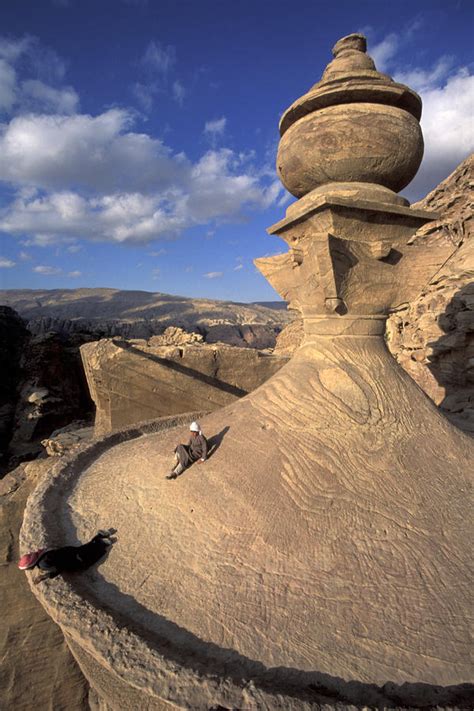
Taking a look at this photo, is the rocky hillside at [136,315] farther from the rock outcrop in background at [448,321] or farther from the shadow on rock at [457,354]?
the shadow on rock at [457,354]

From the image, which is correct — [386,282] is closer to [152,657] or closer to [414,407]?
[414,407]

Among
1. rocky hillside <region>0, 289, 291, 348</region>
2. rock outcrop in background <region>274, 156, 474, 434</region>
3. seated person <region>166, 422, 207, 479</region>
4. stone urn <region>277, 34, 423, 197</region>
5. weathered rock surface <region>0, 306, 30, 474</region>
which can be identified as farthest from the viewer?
rocky hillside <region>0, 289, 291, 348</region>

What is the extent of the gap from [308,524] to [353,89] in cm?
276

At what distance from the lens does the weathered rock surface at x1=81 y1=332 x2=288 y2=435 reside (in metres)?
3.90

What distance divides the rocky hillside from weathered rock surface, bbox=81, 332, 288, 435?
9.20m

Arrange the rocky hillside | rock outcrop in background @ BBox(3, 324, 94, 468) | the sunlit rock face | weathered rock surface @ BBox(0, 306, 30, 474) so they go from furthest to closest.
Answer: the rocky hillside < weathered rock surface @ BBox(0, 306, 30, 474) < rock outcrop in background @ BBox(3, 324, 94, 468) < the sunlit rock face

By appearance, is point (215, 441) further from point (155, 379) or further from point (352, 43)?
point (352, 43)

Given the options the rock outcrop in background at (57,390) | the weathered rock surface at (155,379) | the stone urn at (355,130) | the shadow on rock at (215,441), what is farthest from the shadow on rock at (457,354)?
the shadow on rock at (215,441)

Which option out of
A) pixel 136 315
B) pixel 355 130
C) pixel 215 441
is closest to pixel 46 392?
pixel 215 441

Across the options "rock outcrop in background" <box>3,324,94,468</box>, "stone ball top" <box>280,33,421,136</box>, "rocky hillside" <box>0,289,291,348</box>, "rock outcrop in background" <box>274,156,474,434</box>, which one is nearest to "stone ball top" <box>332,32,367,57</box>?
"stone ball top" <box>280,33,421,136</box>

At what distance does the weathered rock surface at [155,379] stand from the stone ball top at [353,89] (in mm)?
2637

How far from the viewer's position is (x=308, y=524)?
1811 millimetres

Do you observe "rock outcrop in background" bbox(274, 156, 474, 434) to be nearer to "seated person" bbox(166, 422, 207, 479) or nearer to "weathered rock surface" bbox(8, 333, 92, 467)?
"seated person" bbox(166, 422, 207, 479)

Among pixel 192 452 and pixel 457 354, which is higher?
pixel 457 354
